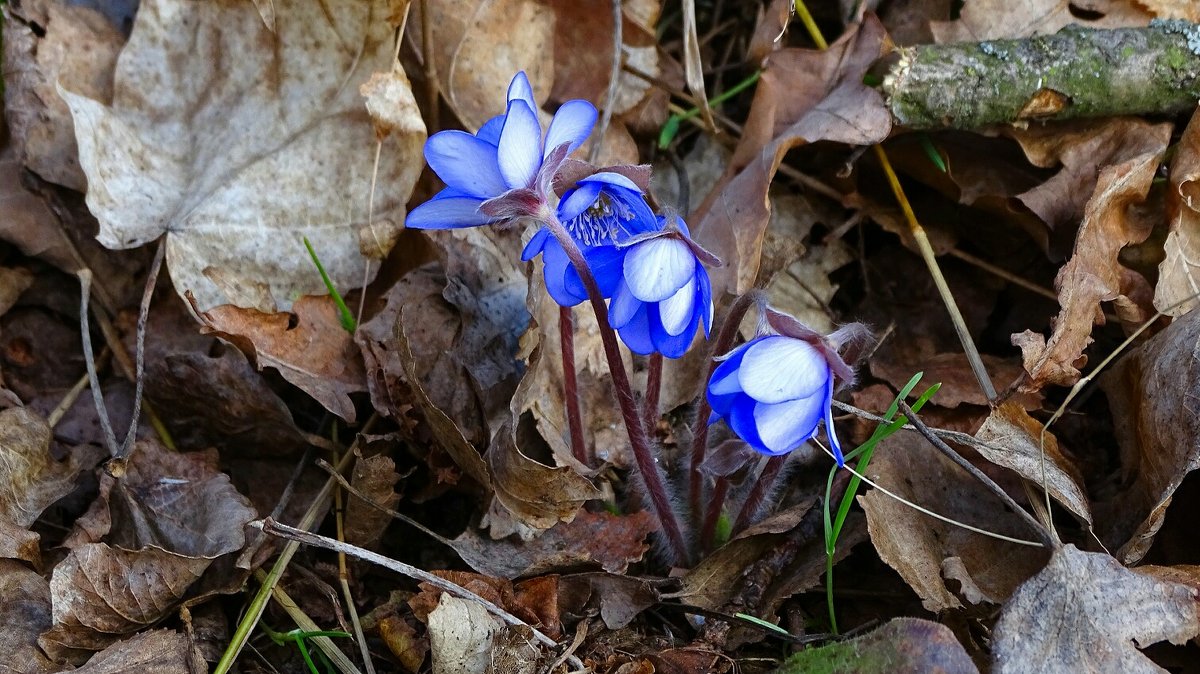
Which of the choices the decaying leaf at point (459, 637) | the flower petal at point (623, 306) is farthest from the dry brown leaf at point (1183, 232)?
the decaying leaf at point (459, 637)

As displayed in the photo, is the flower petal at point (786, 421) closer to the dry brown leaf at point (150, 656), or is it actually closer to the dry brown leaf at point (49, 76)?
the dry brown leaf at point (150, 656)

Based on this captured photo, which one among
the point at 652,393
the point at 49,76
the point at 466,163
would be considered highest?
the point at 49,76

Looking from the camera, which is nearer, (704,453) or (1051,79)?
(704,453)

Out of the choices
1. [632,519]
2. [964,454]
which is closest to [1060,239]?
[964,454]

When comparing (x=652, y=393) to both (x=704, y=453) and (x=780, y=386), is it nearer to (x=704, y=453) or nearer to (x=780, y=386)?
(x=704, y=453)

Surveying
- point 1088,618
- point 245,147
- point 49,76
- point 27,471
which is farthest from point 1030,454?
point 49,76

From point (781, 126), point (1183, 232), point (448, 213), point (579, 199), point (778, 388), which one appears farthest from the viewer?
point (781, 126)

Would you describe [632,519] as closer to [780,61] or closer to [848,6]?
[780,61]
